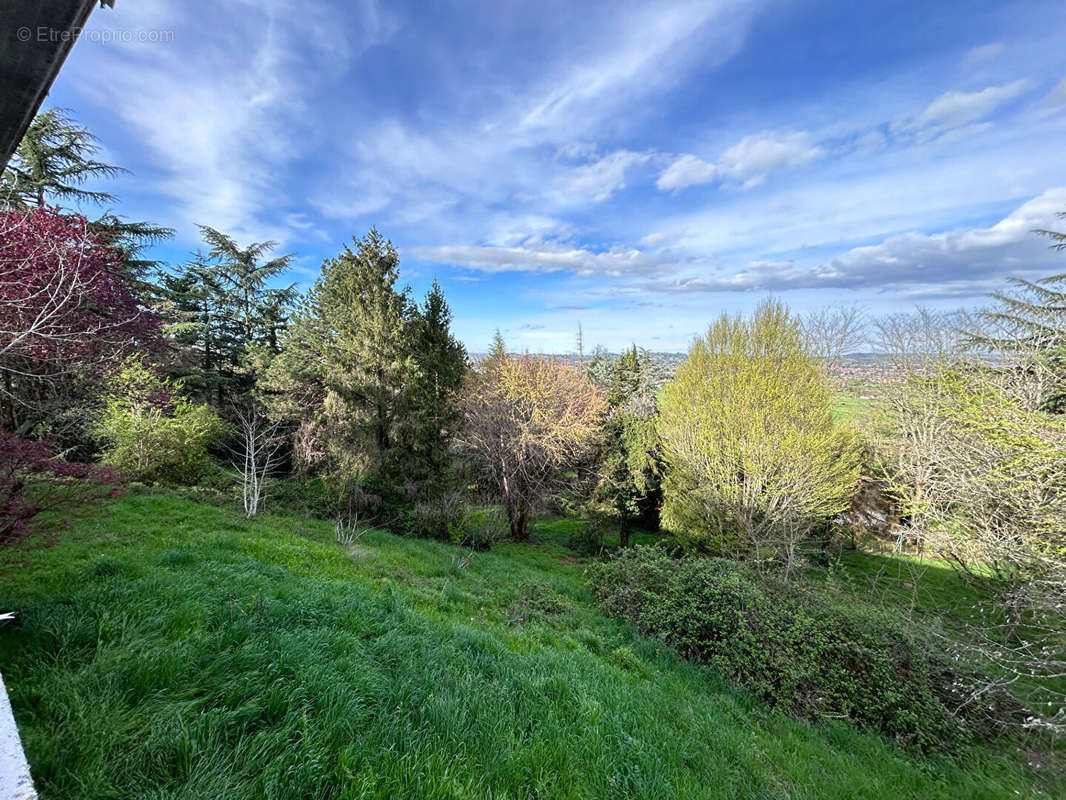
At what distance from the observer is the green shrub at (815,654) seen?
5.09 metres

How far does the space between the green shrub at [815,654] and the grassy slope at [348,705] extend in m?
0.41

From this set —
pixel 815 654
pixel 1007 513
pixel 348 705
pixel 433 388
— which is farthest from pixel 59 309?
pixel 1007 513

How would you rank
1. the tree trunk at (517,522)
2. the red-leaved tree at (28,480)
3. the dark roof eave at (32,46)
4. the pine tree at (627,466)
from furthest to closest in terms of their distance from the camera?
the tree trunk at (517,522), the pine tree at (627,466), the red-leaved tree at (28,480), the dark roof eave at (32,46)

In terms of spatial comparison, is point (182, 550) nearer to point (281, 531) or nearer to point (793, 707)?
point (281, 531)

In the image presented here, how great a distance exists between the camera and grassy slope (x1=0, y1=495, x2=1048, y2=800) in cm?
188

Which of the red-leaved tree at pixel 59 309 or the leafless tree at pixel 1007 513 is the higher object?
the red-leaved tree at pixel 59 309

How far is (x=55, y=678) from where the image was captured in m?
2.14

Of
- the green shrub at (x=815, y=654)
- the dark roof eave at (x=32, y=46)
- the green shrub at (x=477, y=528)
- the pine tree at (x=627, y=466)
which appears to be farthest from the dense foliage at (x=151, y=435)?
the pine tree at (x=627, y=466)

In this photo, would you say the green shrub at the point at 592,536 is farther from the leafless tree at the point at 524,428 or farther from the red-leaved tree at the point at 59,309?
the red-leaved tree at the point at 59,309

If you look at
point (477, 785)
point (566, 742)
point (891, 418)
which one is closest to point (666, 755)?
point (566, 742)

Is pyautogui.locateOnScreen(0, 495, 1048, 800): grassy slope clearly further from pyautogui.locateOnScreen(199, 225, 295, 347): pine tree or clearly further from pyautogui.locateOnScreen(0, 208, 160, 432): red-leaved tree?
pyautogui.locateOnScreen(199, 225, 295, 347): pine tree

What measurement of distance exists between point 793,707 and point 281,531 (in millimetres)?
10126

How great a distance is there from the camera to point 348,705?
2.44 metres

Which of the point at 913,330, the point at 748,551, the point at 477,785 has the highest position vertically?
the point at 913,330
